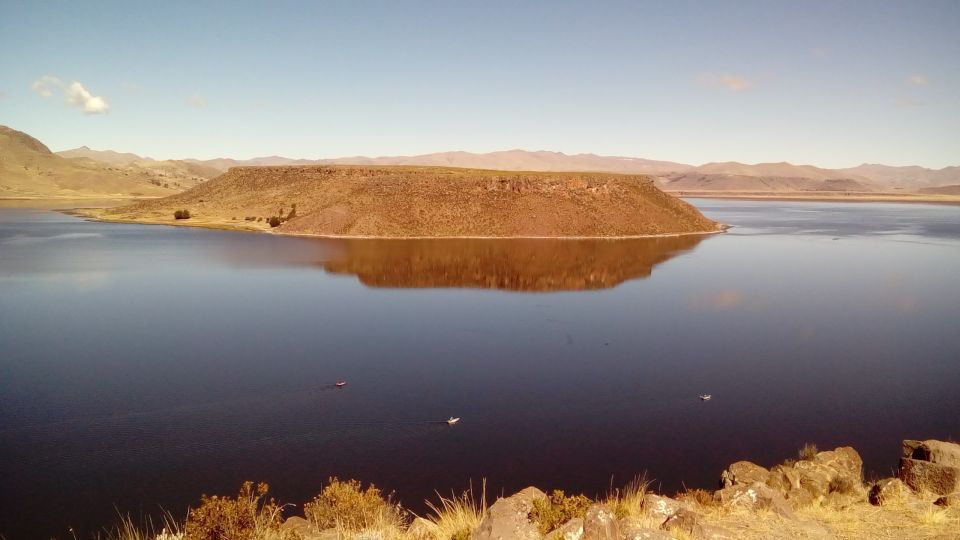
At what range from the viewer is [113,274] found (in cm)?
4481

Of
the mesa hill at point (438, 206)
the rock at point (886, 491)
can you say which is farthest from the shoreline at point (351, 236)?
the rock at point (886, 491)

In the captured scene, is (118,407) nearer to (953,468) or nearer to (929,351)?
(953,468)

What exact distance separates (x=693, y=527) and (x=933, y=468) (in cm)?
788

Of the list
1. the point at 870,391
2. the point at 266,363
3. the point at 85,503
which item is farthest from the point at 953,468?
the point at 266,363

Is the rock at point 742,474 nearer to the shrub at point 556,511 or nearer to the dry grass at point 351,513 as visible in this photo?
the shrub at point 556,511

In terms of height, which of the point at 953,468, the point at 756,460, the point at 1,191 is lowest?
the point at 756,460

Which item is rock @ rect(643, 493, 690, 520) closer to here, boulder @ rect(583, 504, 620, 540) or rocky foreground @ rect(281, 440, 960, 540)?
rocky foreground @ rect(281, 440, 960, 540)

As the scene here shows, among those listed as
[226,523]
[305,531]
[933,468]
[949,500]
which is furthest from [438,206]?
[226,523]

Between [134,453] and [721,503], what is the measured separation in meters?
15.5

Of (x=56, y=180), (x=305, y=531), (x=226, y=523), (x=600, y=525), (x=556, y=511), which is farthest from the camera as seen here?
(x=56, y=180)

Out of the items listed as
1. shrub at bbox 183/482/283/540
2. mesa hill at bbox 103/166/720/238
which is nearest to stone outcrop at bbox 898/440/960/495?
shrub at bbox 183/482/283/540

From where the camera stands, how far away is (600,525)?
9.77 meters

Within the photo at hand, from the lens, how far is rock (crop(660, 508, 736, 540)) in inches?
404

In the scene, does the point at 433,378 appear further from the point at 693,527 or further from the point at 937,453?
the point at 937,453
